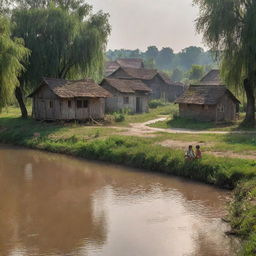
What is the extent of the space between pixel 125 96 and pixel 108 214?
30.4 m

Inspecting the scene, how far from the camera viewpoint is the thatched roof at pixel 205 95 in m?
32.4

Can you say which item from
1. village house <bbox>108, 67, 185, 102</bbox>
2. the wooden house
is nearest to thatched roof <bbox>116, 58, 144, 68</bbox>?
village house <bbox>108, 67, 185, 102</bbox>

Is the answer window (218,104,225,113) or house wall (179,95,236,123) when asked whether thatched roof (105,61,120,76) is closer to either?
house wall (179,95,236,123)

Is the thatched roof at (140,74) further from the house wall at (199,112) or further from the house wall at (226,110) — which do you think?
the house wall at (226,110)

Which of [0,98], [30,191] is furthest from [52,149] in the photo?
[30,191]

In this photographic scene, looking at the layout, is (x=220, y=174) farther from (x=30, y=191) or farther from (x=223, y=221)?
(x=30, y=191)

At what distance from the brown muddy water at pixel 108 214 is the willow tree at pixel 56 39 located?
1575 cm

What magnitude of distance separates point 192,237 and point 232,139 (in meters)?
12.8

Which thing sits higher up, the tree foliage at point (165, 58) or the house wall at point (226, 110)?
the tree foliage at point (165, 58)

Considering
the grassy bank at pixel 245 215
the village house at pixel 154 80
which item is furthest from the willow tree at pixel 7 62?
the village house at pixel 154 80

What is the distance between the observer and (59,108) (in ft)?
105

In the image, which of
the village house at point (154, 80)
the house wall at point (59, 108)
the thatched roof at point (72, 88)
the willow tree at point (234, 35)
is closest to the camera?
the willow tree at point (234, 35)

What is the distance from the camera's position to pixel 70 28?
3481 centimetres

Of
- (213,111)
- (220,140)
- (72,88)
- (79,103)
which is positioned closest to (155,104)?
(213,111)
